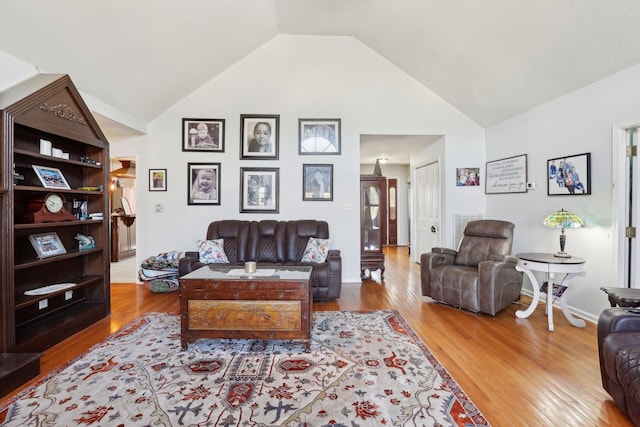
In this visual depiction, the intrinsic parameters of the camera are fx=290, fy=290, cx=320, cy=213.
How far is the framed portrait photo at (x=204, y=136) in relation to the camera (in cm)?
458

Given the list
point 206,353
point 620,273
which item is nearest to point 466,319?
point 620,273

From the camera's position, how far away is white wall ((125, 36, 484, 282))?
459cm

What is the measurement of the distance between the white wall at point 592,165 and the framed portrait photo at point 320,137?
258 cm

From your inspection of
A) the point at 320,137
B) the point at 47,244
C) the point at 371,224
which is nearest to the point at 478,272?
the point at 371,224

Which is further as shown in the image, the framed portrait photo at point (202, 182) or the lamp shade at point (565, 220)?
the framed portrait photo at point (202, 182)

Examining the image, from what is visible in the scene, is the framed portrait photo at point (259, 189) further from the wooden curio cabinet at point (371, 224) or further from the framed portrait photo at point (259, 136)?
the wooden curio cabinet at point (371, 224)

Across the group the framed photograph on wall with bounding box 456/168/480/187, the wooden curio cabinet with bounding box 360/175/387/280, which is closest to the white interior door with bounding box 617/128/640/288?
the framed photograph on wall with bounding box 456/168/480/187

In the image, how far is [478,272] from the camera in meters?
3.26

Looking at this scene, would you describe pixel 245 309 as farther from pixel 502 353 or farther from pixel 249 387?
pixel 502 353

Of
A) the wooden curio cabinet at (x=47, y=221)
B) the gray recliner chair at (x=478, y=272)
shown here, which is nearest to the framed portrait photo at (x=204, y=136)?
the wooden curio cabinet at (x=47, y=221)

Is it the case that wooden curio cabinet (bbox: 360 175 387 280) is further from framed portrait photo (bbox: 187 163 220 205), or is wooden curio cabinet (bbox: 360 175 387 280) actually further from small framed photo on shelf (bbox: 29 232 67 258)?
small framed photo on shelf (bbox: 29 232 67 258)

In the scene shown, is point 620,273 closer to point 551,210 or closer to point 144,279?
point 551,210

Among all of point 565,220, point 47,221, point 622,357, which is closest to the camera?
point 622,357

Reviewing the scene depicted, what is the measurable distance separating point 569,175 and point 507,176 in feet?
3.17
